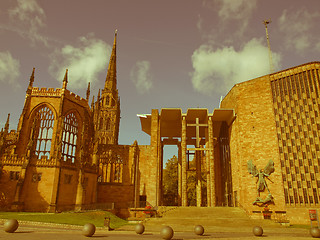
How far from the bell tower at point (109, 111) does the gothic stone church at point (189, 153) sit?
32628 millimetres

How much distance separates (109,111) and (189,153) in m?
41.7

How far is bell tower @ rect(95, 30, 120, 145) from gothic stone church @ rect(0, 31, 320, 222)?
107ft

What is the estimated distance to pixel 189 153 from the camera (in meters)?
40.1

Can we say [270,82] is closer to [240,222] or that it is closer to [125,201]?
[240,222]

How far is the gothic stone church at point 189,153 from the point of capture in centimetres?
2845

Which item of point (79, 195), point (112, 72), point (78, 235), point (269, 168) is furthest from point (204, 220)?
point (112, 72)

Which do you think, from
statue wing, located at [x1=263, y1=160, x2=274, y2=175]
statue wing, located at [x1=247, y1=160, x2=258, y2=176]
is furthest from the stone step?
statue wing, located at [x1=263, y1=160, x2=274, y2=175]

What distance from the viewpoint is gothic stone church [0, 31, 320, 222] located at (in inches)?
1120

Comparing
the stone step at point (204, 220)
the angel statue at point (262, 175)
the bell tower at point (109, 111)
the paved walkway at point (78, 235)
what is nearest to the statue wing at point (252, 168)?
the angel statue at point (262, 175)

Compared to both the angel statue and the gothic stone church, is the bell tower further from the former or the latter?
the angel statue

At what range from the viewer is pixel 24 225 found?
57.8 ft

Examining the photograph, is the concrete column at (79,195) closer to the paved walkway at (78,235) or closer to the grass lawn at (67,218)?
the grass lawn at (67,218)

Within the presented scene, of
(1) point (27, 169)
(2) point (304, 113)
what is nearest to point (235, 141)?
(2) point (304, 113)

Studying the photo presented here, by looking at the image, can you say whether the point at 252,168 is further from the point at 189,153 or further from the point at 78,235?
the point at 78,235
